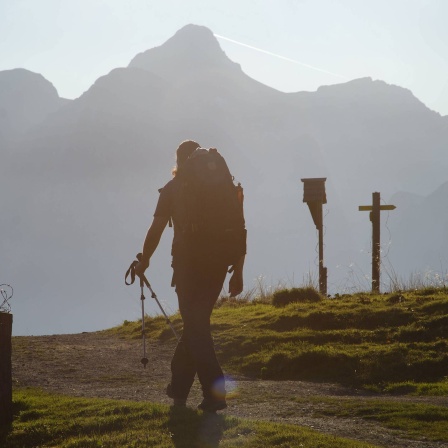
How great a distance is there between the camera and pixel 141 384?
10.6 meters

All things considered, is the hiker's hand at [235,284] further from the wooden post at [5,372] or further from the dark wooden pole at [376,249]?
the dark wooden pole at [376,249]

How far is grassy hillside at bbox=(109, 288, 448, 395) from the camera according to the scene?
10.7 metres

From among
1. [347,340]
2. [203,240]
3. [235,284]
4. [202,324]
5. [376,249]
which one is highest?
[376,249]

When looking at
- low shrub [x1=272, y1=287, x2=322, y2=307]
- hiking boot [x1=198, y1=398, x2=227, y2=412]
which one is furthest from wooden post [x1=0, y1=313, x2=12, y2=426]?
low shrub [x1=272, y1=287, x2=322, y2=307]

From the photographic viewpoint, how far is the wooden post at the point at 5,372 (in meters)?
8.04

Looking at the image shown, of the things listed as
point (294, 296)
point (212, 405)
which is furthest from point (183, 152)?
point (294, 296)

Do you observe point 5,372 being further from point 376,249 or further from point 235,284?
point 376,249

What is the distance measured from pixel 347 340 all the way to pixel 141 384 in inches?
141

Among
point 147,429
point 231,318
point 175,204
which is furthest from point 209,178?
point 231,318

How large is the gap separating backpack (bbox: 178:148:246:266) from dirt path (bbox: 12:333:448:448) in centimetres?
167

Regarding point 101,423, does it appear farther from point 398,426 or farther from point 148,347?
point 148,347

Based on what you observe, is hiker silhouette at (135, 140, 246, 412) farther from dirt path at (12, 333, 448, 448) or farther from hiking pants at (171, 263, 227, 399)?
dirt path at (12, 333, 448, 448)

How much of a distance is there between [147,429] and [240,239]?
183 centimetres

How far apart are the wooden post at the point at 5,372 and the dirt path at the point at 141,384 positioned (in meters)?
1.44
